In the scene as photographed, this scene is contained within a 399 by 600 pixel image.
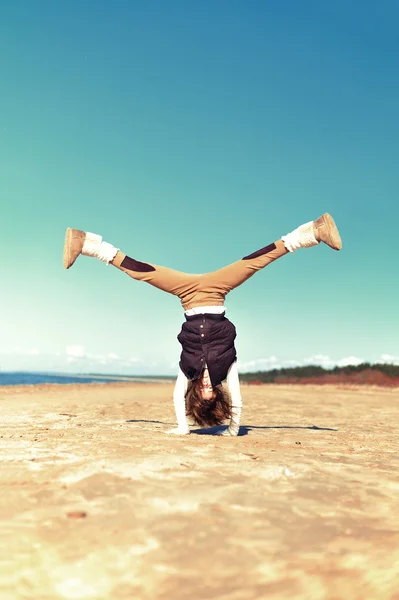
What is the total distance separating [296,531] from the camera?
290 cm

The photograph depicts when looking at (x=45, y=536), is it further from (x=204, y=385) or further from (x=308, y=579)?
(x=204, y=385)

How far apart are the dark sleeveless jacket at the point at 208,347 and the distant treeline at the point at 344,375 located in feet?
90.0

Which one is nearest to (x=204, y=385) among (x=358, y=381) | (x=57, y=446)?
(x=57, y=446)

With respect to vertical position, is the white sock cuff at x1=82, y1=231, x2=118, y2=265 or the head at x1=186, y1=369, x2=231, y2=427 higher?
the white sock cuff at x1=82, y1=231, x2=118, y2=265

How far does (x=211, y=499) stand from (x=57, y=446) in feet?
7.34

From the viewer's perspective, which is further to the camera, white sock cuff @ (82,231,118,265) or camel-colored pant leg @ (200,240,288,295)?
white sock cuff @ (82,231,118,265)

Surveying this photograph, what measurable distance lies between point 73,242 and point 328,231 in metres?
3.53

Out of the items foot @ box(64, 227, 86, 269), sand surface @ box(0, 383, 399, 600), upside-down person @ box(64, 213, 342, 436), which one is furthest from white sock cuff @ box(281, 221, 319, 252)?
sand surface @ box(0, 383, 399, 600)

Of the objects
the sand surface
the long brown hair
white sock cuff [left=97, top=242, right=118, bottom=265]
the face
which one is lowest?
the sand surface

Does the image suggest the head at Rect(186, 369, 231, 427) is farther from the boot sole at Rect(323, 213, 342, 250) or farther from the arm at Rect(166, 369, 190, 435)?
the boot sole at Rect(323, 213, 342, 250)

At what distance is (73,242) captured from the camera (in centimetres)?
679

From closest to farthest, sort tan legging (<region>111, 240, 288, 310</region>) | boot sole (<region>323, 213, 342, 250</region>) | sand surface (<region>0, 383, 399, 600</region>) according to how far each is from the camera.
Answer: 1. sand surface (<region>0, 383, 399, 600</region>)
2. tan legging (<region>111, 240, 288, 310</region>)
3. boot sole (<region>323, 213, 342, 250</region>)

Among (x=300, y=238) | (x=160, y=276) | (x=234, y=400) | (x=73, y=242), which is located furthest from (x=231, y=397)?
(x=73, y=242)

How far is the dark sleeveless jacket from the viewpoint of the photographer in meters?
6.31
